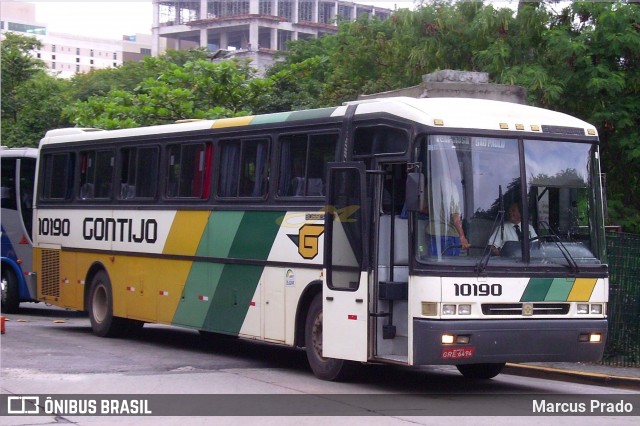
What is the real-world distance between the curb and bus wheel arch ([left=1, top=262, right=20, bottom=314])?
1217 cm

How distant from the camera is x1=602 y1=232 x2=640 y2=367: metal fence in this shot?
601 inches

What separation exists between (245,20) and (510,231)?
112 m

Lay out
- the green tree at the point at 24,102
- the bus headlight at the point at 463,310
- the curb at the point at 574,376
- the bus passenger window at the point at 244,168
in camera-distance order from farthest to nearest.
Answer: the green tree at the point at 24,102 → the bus passenger window at the point at 244,168 → the curb at the point at 574,376 → the bus headlight at the point at 463,310

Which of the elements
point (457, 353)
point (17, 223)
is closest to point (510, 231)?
point (457, 353)

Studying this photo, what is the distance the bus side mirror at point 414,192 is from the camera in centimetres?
1118

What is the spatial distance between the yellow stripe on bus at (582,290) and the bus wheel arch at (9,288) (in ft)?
47.8

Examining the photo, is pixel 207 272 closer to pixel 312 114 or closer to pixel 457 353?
pixel 312 114

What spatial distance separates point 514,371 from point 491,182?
175 inches

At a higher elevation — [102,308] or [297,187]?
[297,187]

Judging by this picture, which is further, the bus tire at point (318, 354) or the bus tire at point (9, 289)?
the bus tire at point (9, 289)

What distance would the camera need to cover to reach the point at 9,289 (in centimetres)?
2309

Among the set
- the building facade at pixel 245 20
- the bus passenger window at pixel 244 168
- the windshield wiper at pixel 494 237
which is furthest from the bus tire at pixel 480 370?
the building facade at pixel 245 20

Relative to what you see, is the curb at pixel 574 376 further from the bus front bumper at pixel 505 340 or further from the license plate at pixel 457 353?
the license plate at pixel 457 353

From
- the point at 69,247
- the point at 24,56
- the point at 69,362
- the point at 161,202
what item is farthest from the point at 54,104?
the point at 69,362
